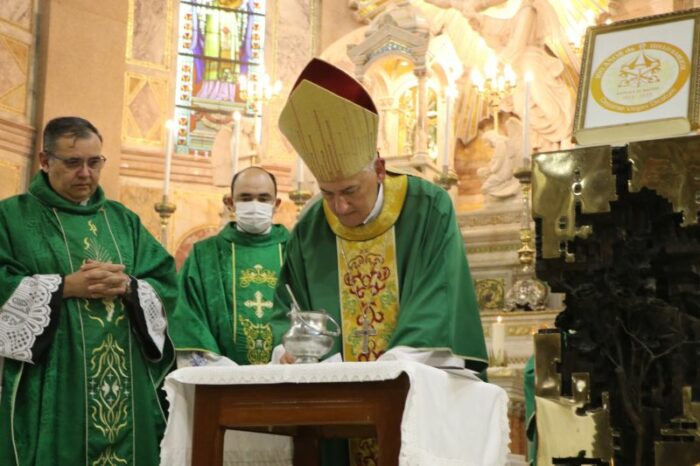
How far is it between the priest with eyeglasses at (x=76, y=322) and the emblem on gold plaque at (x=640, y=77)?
2.10 meters

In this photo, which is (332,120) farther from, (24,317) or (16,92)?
(16,92)

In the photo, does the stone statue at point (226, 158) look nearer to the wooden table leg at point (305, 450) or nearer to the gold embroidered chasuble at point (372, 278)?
the gold embroidered chasuble at point (372, 278)

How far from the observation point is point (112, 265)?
4414mm

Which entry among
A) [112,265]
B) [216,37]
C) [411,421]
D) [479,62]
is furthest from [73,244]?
[216,37]

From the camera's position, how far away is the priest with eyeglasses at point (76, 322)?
4297 mm

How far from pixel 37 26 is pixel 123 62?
947 millimetres

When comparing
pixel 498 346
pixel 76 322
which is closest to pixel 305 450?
pixel 76 322

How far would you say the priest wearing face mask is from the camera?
16.9 feet

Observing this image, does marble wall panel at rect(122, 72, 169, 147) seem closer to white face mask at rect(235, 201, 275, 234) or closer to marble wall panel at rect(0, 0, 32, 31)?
marble wall panel at rect(0, 0, 32, 31)

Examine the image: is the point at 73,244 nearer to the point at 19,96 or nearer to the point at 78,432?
the point at 78,432

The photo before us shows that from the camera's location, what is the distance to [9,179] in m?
11.2

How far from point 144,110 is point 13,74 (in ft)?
5.75

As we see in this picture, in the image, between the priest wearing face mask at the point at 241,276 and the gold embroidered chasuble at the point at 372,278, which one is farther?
the priest wearing face mask at the point at 241,276

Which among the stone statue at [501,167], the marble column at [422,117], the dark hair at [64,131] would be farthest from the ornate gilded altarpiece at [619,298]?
the marble column at [422,117]
